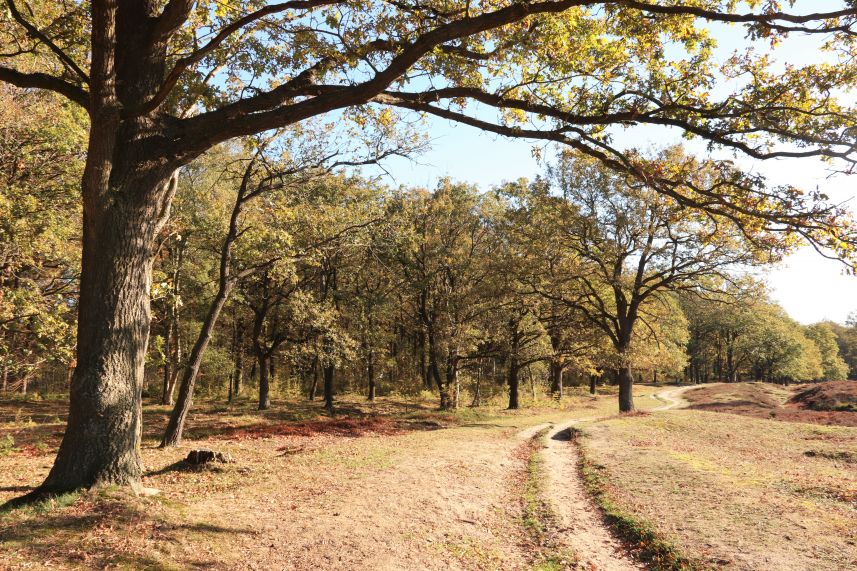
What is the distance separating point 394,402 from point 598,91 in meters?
29.2

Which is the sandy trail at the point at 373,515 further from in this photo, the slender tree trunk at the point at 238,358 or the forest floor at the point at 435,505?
the slender tree trunk at the point at 238,358

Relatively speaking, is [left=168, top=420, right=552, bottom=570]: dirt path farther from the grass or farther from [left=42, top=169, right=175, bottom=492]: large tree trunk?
the grass

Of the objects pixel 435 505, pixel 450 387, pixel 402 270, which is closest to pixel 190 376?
pixel 435 505

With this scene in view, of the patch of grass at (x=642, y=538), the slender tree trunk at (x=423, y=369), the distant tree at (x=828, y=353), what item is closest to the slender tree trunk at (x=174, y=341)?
the slender tree trunk at (x=423, y=369)

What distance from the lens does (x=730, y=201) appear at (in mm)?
7195

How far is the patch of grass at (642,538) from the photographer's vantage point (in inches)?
264

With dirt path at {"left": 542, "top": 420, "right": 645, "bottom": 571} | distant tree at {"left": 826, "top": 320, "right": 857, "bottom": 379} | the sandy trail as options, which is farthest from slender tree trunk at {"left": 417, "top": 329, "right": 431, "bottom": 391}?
distant tree at {"left": 826, "top": 320, "right": 857, "bottom": 379}

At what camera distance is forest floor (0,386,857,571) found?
18.6ft

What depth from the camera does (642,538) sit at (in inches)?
304

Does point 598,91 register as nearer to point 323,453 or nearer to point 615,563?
point 615,563

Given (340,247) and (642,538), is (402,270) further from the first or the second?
(642,538)

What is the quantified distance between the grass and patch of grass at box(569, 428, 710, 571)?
2 cm

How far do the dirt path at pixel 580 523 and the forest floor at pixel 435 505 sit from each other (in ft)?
0.13

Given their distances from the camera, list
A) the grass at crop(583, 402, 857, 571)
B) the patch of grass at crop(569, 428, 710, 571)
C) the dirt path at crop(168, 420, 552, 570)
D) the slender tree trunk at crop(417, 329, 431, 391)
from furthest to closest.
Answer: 1. the slender tree trunk at crop(417, 329, 431, 391)
2. the grass at crop(583, 402, 857, 571)
3. the patch of grass at crop(569, 428, 710, 571)
4. the dirt path at crop(168, 420, 552, 570)
